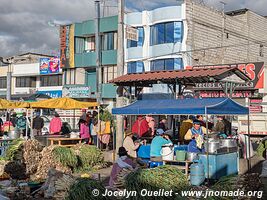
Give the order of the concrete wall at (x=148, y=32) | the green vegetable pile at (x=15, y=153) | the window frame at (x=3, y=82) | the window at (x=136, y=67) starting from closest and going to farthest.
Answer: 1. the green vegetable pile at (x=15, y=153)
2. the concrete wall at (x=148, y=32)
3. the window at (x=136, y=67)
4. the window frame at (x=3, y=82)

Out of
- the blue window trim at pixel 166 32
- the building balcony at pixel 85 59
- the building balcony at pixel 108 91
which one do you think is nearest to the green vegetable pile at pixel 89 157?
the blue window trim at pixel 166 32

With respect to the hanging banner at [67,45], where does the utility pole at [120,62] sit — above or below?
below

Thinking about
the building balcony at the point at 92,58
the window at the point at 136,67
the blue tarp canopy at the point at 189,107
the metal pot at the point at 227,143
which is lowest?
the metal pot at the point at 227,143

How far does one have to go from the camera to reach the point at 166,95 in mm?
30562

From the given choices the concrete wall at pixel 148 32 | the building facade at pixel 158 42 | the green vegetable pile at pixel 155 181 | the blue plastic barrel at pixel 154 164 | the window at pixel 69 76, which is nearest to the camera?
the green vegetable pile at pixel 155 181

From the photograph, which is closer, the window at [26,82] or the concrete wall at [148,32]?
the concrete wall at [148,32]

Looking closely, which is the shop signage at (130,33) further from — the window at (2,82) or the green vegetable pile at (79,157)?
the window at (2,82)

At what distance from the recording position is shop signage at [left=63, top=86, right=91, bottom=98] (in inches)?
1471

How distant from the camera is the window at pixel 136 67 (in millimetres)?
32875

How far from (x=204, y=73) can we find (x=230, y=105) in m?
1.90

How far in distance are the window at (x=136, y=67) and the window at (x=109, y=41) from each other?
305 centimetres

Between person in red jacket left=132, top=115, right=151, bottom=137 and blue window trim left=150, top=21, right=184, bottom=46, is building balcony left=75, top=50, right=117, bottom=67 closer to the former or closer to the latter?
blue window trim left=150, top=21, right=184, bottom=46

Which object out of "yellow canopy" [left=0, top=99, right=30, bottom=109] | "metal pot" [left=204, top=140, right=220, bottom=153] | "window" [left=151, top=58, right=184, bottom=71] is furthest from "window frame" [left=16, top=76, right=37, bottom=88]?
"metal pot" [left=204, top=140, right=220, bottom=153]

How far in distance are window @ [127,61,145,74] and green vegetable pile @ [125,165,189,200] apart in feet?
87.5
